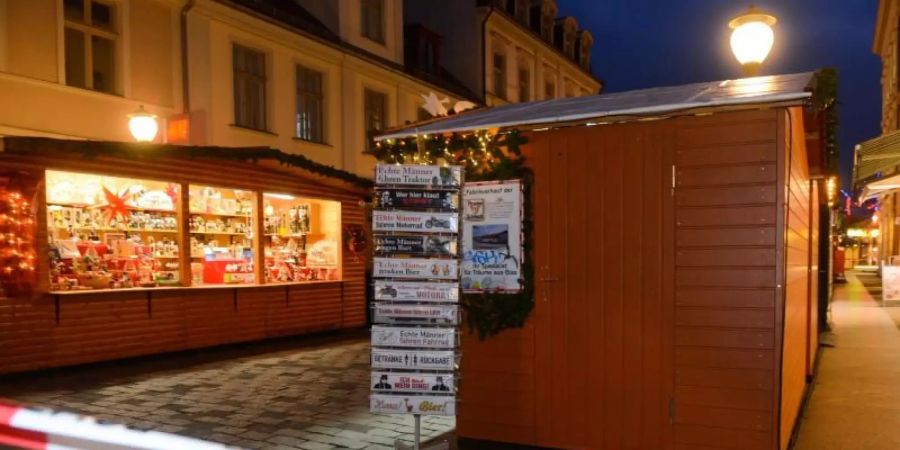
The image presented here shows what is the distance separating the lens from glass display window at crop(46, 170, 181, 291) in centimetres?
994

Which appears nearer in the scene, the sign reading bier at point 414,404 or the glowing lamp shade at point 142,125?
the sign reading bier at point 414,404

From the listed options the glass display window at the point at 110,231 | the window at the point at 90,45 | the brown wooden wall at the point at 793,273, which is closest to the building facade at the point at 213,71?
the window at the point at 90,45

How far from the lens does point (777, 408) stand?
486 cm

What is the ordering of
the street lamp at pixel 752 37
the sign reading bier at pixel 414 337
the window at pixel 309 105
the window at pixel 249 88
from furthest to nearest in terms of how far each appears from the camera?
the window at pixel 309 105
the window at pixel 249 88
the street lamp at pixel 752 37
the sign reading bier at pixel 414 337

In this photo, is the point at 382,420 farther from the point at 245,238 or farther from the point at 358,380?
the point at 245,238

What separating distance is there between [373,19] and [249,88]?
554 centimetres

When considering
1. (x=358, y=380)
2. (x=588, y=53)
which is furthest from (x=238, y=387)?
(x=588, y=53)

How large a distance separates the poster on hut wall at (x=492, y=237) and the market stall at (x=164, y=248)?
242 inches

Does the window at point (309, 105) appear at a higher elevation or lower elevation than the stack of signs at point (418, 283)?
higher

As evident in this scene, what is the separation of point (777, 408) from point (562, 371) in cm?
160

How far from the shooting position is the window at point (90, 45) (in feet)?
37.2

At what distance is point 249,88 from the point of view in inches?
586

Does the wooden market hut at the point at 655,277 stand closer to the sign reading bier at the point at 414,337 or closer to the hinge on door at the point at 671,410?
the hinge on door at the point at 671,410

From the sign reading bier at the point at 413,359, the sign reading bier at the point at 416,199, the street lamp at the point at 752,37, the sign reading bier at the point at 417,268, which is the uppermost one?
the street lamp at the point at 752,37
